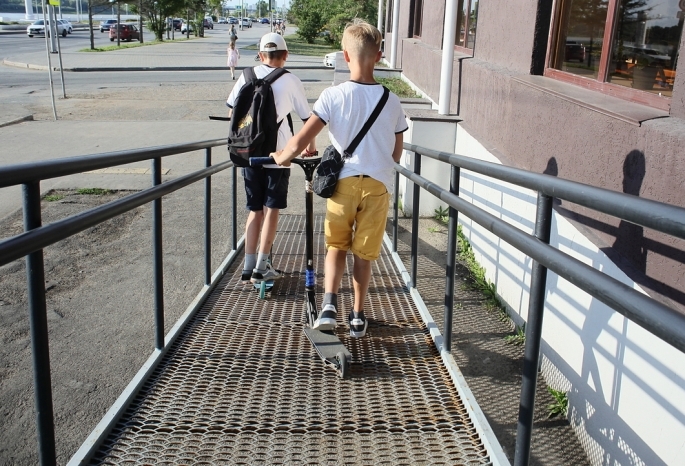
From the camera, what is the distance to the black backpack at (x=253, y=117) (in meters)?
4.00

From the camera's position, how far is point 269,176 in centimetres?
428

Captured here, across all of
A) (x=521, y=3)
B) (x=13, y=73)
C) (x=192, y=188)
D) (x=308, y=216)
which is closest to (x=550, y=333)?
(x=308, y=216)

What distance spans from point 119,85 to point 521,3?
18.1 metres

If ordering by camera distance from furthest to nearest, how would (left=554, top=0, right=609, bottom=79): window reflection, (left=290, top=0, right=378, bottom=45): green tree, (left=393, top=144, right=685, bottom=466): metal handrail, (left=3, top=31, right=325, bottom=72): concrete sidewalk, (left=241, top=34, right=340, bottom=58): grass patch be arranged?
(left=241, top=34, right=340, bottom=58): grass patch, (left=290, top=0, right=378, bottom=45): green tree, (left=3, top=31, right=325, bottom=72): concrete sidewalk, (left=554, top=0, right=609, bottom=79): window reflection, (left=393, top=144, right=685, bottom=466): metal handrail

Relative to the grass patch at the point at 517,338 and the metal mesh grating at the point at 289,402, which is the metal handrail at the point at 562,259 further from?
the grass patch at the point at 517,338

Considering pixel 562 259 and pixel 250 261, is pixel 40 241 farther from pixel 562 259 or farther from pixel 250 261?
pixel 250 261

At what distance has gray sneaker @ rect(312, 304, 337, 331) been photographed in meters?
3.46

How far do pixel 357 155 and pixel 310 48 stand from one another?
140 feet

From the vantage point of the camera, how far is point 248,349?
11.3ft

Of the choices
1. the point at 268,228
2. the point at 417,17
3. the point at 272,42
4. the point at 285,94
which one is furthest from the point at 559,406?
the point at 417,17

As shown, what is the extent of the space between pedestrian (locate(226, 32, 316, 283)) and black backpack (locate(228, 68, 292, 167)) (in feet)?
0.15

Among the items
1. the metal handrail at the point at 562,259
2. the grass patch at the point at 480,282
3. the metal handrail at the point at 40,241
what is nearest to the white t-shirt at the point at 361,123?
the metal handrail at the point at 562,259

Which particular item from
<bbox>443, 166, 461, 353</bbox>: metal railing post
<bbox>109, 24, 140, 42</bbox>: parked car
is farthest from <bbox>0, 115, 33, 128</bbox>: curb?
<bbox>109, 24, 140, 42</bbox>: parked car

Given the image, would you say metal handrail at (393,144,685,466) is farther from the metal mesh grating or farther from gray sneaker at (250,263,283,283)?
gray sneaker at (250,263,283,283)
